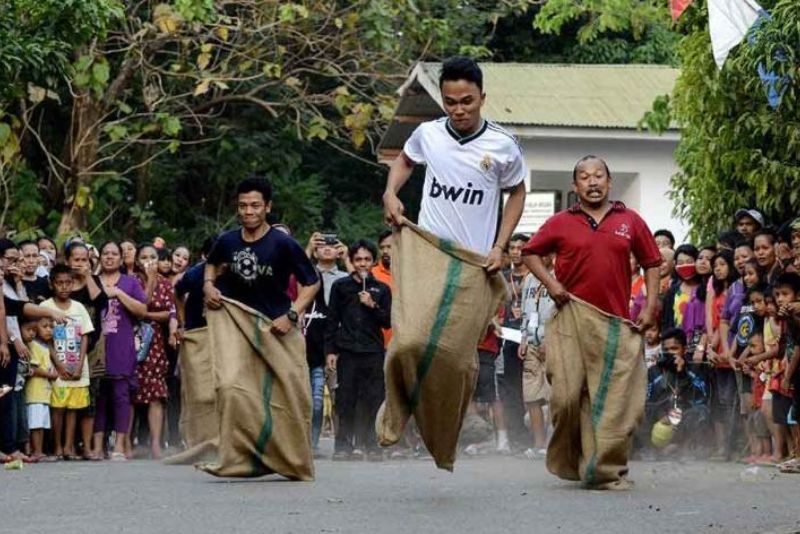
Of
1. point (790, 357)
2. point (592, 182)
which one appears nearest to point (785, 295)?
point (790, 357)

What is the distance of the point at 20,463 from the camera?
599 inches

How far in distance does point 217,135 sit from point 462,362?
21.4 m

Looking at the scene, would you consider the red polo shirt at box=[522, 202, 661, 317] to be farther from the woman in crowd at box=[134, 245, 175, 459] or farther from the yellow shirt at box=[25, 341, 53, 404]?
the woman in crowd at box=[134, 245, 175, 459]

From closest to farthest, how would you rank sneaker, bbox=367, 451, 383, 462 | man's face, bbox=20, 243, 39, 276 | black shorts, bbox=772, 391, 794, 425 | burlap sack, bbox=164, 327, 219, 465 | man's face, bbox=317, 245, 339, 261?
1. black shorts, bbox=772, 391, 794, 425
2. burlap sack, bbox=164, 327, 219, 465
3. man's face, bbox=20, 243, 39, 276
4. sneaker, bbox=367, 451, 383, 462
5. man's face, bbox=317, 245, 339, 261

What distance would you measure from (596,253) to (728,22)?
5.20 meters

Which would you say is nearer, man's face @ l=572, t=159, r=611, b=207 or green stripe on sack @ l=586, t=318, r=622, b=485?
green stripe on sack @ l=586, t=318, r=622, b=485

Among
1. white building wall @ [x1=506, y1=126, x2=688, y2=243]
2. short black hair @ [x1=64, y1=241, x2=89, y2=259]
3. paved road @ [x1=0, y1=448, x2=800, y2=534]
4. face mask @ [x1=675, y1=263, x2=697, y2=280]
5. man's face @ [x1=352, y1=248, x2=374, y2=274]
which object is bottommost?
paved road @ [x1=0, y1=448, x2=800, y2=534]

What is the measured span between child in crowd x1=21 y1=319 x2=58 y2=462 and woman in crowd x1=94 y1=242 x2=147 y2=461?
0.78 meters

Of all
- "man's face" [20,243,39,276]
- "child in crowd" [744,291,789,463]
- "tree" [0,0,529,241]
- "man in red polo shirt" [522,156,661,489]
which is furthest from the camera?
"tree" [0,0,529,241]

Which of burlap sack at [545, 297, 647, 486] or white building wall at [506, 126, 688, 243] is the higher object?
white building wall at [506, 126, 688, 243]

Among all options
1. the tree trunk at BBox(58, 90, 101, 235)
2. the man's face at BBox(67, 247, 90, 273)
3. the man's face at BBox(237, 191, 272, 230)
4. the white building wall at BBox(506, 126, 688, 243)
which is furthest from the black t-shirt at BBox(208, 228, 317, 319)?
the white building wall at BBox(506, 126, 688, 243)

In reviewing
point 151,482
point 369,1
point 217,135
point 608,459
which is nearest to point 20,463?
point 151,482

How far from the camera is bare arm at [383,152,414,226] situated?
424 inches

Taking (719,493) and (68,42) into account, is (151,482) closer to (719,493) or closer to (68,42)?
(719,493)
